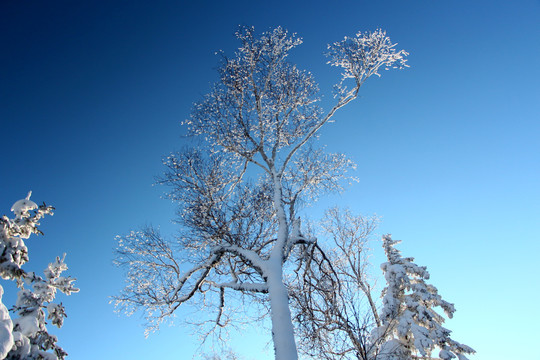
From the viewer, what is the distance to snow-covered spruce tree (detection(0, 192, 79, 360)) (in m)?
4.31

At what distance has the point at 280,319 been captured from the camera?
17.7 feet

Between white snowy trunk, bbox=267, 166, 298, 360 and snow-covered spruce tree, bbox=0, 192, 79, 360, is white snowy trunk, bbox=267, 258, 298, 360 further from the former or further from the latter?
snow-covered spruce tree, bbox=0, 192, 79, 360

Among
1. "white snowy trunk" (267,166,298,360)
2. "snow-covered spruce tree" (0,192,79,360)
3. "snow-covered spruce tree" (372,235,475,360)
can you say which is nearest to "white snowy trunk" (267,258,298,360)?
"white snowy trunk" (267,166,298,360)

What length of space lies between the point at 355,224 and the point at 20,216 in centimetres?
1415

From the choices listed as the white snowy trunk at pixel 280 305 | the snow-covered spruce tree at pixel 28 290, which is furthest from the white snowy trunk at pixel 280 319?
the snow-covered spruce tree at pixel 28 290

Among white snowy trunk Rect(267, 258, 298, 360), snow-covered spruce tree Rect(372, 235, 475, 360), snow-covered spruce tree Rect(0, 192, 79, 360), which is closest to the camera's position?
snow-covered spruce tree Rect(0, 192, 79, 360)

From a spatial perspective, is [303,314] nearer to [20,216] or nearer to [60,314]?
[60,314]

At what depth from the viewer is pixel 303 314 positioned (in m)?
6.87

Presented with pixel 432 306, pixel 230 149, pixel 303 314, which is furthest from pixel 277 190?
pixel 432 306

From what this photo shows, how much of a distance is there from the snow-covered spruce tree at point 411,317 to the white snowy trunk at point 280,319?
5.74 metres

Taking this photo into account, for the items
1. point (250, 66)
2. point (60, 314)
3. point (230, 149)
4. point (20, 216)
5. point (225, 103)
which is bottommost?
point (60, 314)

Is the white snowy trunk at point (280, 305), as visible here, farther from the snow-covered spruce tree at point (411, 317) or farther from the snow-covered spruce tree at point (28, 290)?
the snow-covered spruce tree at point (411, 317)

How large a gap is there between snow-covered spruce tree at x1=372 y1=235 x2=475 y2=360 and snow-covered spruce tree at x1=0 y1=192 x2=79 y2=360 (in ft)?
30.3

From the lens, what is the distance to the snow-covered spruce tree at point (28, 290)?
170 inches
